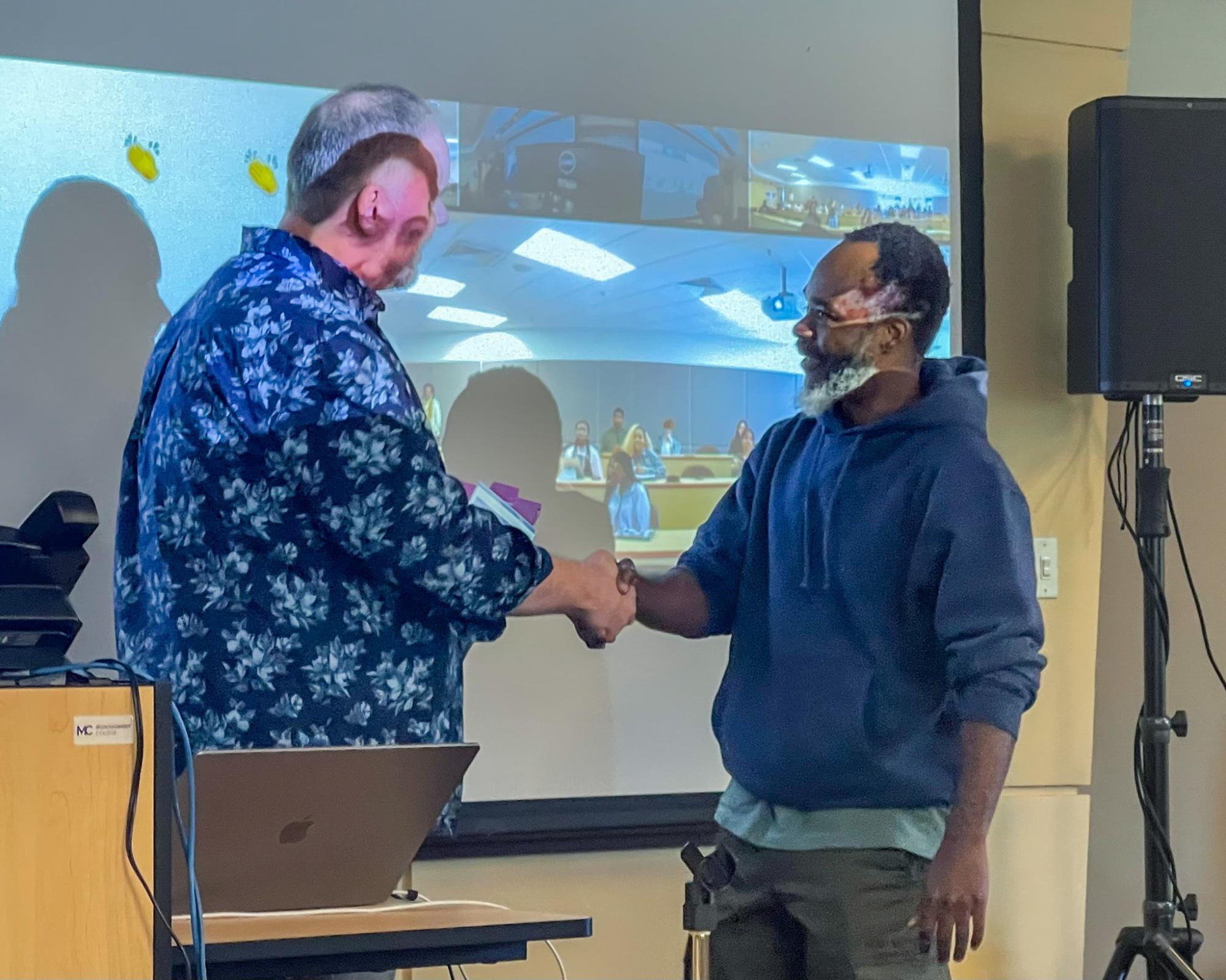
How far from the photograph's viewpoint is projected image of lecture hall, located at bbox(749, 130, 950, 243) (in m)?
2.65

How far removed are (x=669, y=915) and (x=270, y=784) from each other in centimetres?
137

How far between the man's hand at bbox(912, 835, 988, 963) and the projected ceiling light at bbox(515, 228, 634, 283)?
3.74ft

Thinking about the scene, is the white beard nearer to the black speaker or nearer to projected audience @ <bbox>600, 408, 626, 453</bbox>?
projected audience @ <bbox>600, 408, 626, 453</bbox>

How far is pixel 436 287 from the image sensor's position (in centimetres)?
241

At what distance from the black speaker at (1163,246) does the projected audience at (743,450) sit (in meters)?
0.67

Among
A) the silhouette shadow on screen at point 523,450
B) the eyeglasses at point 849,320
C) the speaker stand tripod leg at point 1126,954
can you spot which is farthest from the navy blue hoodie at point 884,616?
the speaker stand tripod leg at point 1126,954

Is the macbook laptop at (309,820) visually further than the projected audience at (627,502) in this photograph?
No

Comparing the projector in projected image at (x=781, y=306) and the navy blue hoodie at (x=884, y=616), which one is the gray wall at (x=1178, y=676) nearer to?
the projector in projected image at (x=781, y=306)

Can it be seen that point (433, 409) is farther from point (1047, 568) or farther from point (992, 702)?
point (1047, 568)

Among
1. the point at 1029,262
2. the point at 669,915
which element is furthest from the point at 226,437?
the point at 1029,262

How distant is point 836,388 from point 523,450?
22.1 inches

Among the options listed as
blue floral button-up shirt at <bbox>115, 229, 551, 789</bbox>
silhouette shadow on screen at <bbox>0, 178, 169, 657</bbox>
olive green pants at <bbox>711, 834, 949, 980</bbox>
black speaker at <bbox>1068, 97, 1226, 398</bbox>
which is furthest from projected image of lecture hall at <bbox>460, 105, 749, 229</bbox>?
olive green pants at <bbox>711, 834, 949, 980</bbox>

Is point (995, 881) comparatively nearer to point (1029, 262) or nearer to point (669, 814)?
point (669, 814)

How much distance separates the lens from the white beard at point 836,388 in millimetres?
2328
